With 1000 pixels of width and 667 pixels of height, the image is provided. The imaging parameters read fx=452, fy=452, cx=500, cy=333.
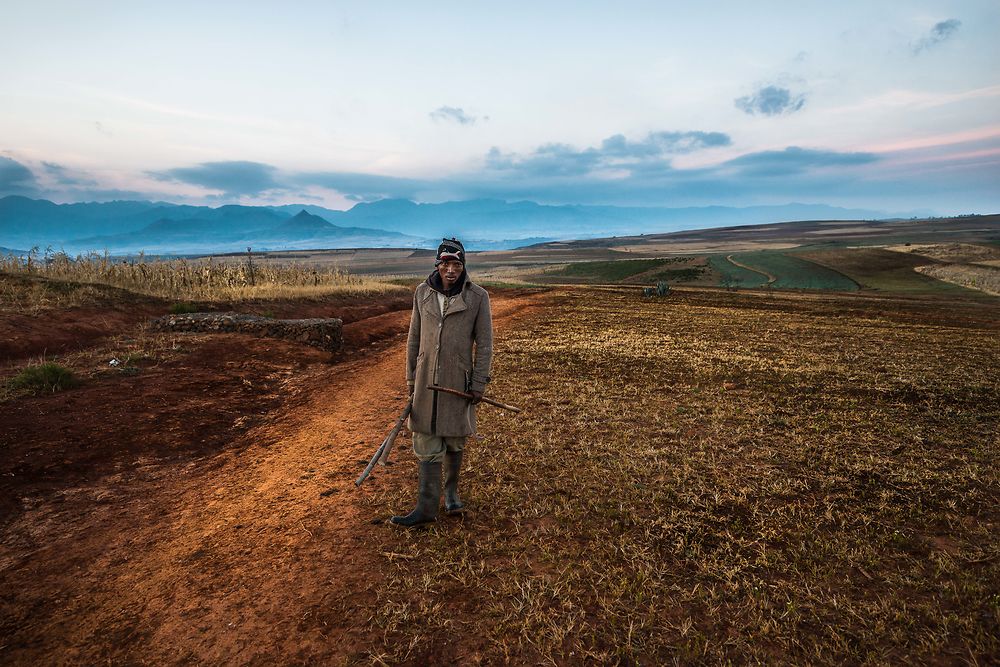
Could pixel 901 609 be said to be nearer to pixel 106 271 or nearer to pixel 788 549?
pixel 788 549

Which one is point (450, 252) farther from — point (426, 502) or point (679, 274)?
point (679, 274)

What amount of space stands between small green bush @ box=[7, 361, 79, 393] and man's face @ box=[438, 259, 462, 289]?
8631mm

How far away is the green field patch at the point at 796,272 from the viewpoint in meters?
41.8

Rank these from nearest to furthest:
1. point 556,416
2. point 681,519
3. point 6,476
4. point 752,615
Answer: point 752,615
point 681,519
point 6,476
point 556,416

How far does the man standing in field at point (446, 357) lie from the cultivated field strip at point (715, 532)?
940mm

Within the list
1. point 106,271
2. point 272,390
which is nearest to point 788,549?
point 272,390

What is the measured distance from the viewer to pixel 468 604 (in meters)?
3.67

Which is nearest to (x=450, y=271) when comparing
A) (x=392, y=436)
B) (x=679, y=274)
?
(x=392, y=436)

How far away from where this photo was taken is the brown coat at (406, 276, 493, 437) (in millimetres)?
4465

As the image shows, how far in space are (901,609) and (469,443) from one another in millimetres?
5095

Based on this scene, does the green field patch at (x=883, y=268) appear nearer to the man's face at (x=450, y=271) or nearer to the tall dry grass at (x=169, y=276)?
the tall dry grass at (x=169, y=276)

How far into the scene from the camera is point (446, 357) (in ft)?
14.7

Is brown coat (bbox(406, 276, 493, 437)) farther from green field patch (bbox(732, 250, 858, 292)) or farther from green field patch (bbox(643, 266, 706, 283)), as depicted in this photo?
green field patch (bbox(643, 266, 706, 283))

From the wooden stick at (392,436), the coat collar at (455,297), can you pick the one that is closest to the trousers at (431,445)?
the wooden stick at (392,436)
